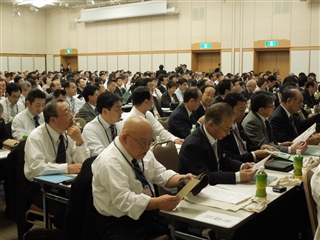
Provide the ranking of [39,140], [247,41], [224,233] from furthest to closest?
[247,41]
[39,140]
[224,233]

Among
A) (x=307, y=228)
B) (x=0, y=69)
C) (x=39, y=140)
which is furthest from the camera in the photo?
(x=0, y=69)

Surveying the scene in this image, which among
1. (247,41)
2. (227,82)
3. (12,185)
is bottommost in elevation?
(12,185)

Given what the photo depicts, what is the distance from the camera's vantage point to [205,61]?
20172mm

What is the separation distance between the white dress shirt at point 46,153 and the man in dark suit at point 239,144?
5.05 ft

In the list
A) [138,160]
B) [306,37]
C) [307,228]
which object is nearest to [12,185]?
[138,160]

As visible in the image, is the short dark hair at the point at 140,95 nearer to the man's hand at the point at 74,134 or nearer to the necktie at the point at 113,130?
the necktie at the point at 113,130

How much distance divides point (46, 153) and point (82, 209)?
114 cm

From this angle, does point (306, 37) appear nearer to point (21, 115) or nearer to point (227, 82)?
point (227, 82)

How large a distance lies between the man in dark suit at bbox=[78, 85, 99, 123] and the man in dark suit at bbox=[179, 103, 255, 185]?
10.8 ft

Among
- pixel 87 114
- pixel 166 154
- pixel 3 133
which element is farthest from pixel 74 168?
pixel 87 114

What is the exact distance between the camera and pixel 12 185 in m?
3.76

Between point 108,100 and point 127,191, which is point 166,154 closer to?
point 108,100

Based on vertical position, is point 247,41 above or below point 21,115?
above

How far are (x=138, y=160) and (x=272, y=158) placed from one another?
1.90 meters
